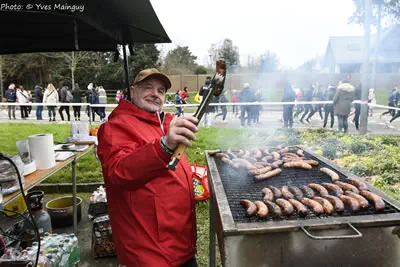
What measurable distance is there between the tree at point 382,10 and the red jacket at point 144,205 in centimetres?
409

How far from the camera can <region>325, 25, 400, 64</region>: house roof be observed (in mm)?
5375

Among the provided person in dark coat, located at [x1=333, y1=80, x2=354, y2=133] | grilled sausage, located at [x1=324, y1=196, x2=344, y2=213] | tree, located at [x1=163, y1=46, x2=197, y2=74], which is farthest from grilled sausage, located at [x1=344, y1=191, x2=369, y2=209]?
tree, located at [x1=163, y1=46, x2=197, y2=74]

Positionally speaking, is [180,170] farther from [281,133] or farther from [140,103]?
[281,133]

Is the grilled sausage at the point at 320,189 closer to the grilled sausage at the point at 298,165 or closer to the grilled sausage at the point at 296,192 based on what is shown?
the grilled sausage at the point at 296,192

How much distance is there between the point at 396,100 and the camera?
13203 millimetres

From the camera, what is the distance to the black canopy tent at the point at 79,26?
7.04ft

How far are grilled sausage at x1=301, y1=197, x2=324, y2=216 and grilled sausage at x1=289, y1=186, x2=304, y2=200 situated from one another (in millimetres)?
123

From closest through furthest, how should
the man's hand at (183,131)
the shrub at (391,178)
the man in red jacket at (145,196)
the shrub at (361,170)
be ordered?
the man's hand at (183,131), the man in red jacket at (145,196), the shrub at (391,178), the shrub at (361,170)

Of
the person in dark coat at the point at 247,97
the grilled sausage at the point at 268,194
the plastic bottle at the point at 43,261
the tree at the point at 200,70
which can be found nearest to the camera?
the grilled sausage at the point at 268,194

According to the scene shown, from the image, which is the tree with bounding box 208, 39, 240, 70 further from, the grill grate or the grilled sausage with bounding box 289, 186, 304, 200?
the grilled sausage with bounding box 289, 186, 304, 200

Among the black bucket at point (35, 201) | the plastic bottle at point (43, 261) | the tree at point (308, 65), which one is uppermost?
the tree at point (308, 65)

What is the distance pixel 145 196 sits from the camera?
1935mm

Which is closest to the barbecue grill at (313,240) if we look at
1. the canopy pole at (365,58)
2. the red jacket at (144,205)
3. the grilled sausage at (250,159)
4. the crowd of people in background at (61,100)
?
the red jacket at (144,205)

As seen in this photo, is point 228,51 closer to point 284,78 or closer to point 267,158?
point 284,78
